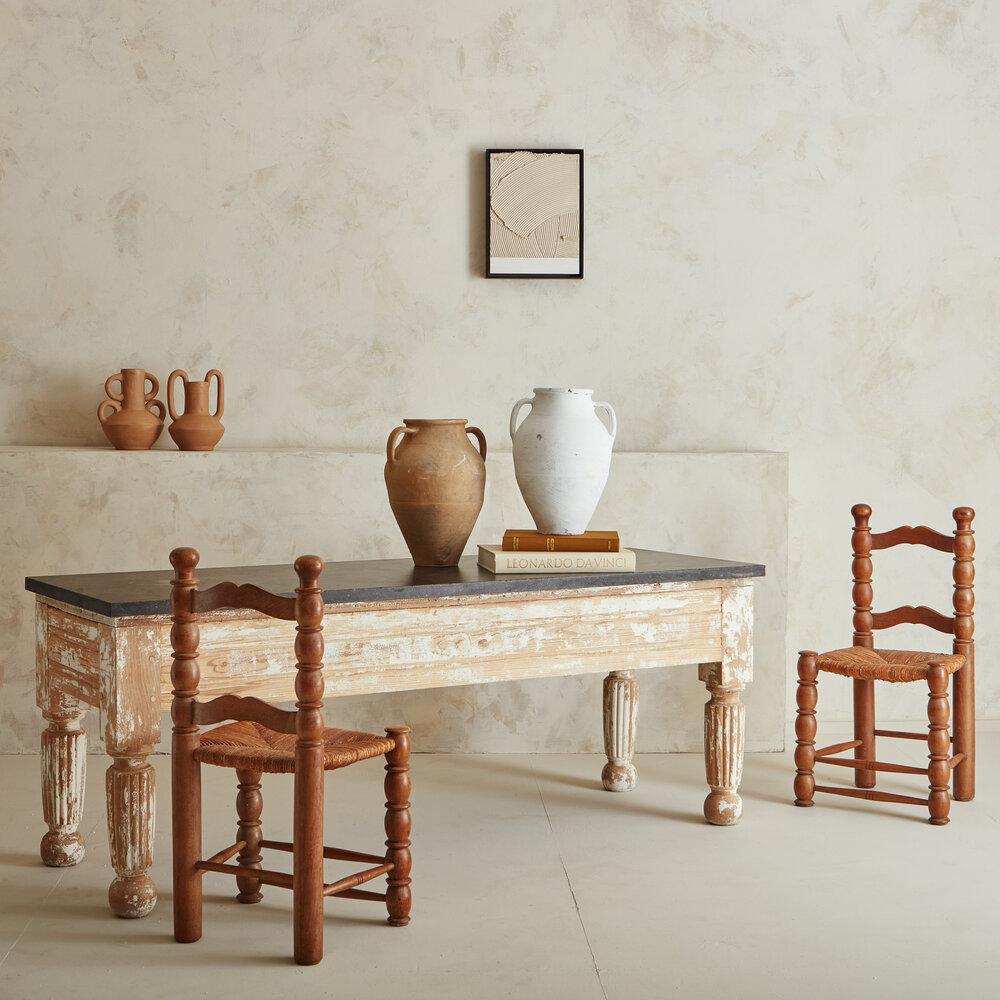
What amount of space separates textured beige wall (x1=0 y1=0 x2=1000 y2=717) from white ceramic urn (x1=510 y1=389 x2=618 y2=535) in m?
1.10

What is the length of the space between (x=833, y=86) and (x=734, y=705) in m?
2.32

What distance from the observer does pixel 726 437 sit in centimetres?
442

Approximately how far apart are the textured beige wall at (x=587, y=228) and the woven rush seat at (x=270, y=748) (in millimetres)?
1839

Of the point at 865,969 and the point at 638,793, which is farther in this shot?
the point at 638,793

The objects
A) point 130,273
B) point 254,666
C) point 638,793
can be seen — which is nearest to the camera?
point 254,666

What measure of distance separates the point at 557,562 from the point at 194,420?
1542 millimetres

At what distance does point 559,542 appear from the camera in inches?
125

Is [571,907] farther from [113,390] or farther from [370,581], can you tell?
[113,390]

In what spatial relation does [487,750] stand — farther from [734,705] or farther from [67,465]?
[67,465]

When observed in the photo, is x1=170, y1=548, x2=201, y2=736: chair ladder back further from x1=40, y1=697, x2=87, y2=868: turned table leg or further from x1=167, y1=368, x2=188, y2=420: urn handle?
x1=167, y1=368, x2=188, y2=420: urn handle

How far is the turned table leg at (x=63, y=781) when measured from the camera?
9.40 feet

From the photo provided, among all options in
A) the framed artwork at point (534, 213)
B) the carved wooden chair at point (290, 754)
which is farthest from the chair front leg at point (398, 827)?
the framed artwork at point (534, 213)

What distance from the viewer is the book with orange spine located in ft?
10.4

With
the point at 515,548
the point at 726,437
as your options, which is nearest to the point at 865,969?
the point at 515,548
